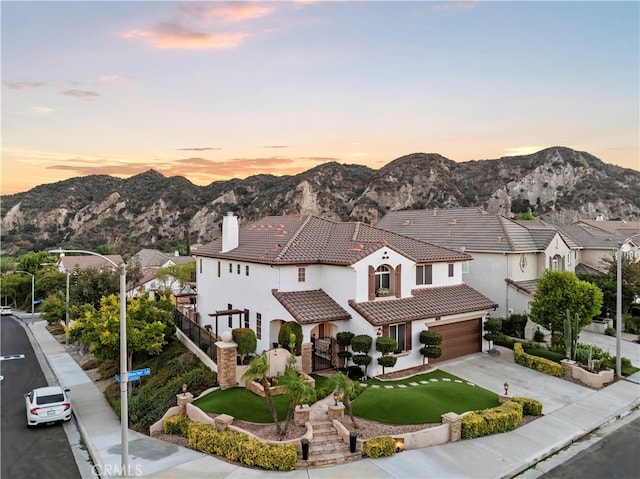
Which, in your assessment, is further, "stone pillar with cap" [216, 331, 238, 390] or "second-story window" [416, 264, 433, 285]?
"second-story window" [416, 264, 433, 285]

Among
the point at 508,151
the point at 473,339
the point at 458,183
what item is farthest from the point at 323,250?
the point at 508,151

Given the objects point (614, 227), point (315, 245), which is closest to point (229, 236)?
point (315, 245)

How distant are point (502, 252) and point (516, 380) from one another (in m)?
11.7

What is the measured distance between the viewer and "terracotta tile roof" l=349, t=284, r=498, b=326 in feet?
72.6

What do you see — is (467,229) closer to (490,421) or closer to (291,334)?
(291,334)

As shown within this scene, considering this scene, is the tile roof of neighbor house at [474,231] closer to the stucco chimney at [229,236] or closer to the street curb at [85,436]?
the stucco chimney at [229,236]

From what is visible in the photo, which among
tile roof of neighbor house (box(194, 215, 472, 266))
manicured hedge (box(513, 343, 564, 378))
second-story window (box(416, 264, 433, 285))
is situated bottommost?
manicured hedge (box(513, 343, 564, 378))

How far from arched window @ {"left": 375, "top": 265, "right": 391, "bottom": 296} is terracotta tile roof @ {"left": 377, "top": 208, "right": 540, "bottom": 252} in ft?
39.3

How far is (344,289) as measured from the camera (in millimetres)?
23297

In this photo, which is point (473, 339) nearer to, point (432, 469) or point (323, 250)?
point (323, 250)

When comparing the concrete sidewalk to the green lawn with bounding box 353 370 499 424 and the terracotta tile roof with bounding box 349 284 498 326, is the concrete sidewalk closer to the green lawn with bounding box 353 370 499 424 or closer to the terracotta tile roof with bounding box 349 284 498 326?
the green lawn with bounding box 353 370 499 424

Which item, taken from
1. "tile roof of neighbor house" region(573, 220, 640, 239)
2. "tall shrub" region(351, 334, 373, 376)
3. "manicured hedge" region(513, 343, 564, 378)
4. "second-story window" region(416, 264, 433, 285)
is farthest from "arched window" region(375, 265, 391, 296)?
"tile roof of neighbor house" region(573, 220, 640, 239)

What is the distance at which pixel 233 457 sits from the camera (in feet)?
47.6

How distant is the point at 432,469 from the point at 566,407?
899cm
